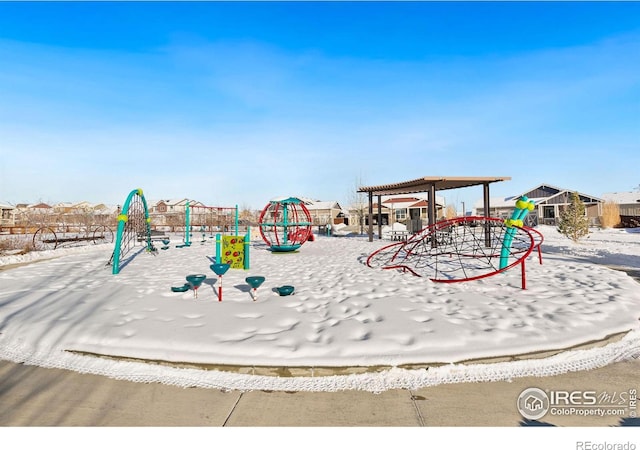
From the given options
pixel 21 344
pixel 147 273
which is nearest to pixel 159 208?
pixel 147 273

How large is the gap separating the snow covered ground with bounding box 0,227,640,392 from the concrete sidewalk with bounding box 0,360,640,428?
174 mm

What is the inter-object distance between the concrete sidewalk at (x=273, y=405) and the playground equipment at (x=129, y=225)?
6.40 meters

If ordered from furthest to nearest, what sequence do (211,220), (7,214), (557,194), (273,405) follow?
(7,214) → (557,194) → (211,220) → (273,405)

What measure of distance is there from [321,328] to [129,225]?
1165cm

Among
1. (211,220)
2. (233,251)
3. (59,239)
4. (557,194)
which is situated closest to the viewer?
(233,251)

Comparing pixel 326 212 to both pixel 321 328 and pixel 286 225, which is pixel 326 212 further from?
pixel 321 328

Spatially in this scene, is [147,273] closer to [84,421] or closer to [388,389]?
[84,421]

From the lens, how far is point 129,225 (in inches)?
510

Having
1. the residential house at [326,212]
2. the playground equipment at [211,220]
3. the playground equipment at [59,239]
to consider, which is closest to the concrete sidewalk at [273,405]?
the playground equipment at [211,220]

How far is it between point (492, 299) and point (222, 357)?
15.7 ft

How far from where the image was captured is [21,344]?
406 centimetres

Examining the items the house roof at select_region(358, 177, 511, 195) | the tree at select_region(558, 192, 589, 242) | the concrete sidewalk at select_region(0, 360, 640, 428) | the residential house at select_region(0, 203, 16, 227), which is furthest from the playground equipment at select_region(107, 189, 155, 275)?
the residential house at select_region(0, 203, 16, 227)

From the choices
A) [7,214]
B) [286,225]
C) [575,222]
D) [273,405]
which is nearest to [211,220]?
[286,225]

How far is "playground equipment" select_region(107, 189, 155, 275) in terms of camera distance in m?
9.06
